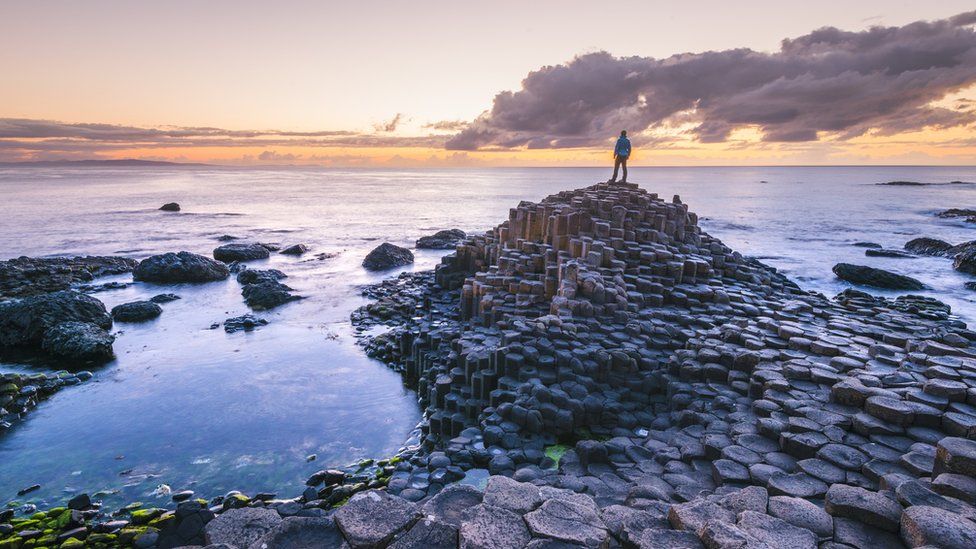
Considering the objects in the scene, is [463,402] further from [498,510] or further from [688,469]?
[498,510]

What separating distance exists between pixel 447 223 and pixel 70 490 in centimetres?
4514

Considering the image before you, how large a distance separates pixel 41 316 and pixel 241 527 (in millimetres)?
14841

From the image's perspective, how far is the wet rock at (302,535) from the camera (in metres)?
4.29

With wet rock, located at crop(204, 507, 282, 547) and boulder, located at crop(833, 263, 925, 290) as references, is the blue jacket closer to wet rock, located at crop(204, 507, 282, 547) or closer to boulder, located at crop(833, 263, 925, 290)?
boulder, located at crop(833, 263, 925, 290)

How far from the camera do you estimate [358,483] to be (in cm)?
816

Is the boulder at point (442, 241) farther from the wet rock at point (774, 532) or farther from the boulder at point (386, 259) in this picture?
the wet rock at point (774, 532)

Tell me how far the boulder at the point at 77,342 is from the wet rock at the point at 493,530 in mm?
14140

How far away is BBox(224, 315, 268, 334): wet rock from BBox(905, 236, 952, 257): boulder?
3987cm

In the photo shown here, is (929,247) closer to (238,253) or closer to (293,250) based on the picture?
(293,250)

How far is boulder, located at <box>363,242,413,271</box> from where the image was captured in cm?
2755

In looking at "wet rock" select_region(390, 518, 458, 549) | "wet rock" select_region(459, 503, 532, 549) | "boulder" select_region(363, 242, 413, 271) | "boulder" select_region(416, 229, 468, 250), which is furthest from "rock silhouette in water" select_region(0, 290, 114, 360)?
"boulder" select_region(416, 229, 468, 250)

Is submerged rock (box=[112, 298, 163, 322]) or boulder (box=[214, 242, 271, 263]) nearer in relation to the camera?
submerged rock (box=[112, 298, 163, 322])

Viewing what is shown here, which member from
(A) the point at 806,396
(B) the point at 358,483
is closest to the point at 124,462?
(B) the point at 358,483

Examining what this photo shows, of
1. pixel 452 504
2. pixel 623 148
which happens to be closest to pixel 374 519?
pixel 452 504
